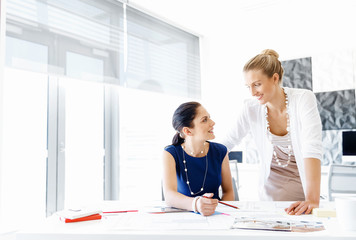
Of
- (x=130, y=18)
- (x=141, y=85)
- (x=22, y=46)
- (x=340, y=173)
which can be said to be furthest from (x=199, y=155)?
(x=130, y=18)

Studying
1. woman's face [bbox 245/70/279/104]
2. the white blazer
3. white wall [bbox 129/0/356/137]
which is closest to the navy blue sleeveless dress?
the white blazer

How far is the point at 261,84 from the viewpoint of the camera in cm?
171

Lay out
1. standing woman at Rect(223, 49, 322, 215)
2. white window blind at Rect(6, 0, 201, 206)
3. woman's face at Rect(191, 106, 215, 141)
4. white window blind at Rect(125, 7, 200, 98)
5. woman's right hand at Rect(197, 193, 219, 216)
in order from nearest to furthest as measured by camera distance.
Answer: woman's right hand at Rect(197, 193, 219, 216) < standing woman at Rect(223, 49, 322, 215) < woman's face at Rect(191, 106, 215, 141) < white window blind at Rect(6, 0, 201, 206) < white window blind at Rect(125, 7, 200, 98)

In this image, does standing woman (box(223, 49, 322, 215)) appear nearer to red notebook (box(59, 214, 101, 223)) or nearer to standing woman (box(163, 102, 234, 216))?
standing woman (box(163, 102, 234, 216))

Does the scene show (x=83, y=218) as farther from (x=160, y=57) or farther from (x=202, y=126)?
(x=160, y=57)

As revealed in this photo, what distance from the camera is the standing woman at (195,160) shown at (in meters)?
1.73

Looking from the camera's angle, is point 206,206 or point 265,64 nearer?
point 206,206

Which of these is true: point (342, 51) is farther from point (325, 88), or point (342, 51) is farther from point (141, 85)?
point (141, 85)

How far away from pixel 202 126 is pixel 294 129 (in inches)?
18.9

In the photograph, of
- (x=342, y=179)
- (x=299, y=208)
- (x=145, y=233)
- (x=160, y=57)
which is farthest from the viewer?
(x=160, y=57)

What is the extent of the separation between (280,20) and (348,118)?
152 cm

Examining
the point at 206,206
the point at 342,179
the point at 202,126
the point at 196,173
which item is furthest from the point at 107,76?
the point at 206,206

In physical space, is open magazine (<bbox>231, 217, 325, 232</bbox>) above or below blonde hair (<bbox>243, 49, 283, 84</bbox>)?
below

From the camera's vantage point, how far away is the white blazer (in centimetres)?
154
